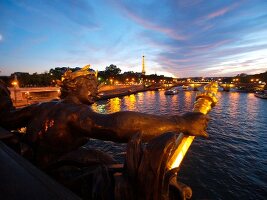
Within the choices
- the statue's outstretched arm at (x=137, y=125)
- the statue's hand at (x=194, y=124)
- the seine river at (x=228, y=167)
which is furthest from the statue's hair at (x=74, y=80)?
the seine river at (x=228, y=167)

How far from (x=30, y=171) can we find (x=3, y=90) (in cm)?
194

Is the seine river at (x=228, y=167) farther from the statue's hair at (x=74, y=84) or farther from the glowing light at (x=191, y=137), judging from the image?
the statue's hair at (x=74, y=84)

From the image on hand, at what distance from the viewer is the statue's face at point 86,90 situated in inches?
94.6

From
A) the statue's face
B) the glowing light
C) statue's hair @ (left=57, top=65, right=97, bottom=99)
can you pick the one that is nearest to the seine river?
the glowing light

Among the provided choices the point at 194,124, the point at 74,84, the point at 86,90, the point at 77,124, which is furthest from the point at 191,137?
the point at 74,84

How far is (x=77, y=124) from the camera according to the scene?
6.17 ft

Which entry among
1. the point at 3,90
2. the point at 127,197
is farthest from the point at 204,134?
the point at 3,90

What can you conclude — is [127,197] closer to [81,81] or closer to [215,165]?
[81,81]

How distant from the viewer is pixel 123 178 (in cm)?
147

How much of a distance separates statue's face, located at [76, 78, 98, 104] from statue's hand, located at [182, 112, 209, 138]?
1.19m

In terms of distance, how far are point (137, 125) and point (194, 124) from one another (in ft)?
1.64

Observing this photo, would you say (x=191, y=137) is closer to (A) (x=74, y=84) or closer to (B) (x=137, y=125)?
(B) (x=137, y=125)

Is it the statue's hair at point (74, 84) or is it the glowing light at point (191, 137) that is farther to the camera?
the statue's hair at point (74, 84)

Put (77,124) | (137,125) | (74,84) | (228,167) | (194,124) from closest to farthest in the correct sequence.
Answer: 1. (137,125)
2. (194,124)
3. (77,124)
4. (74,84)
5. (228,167)
